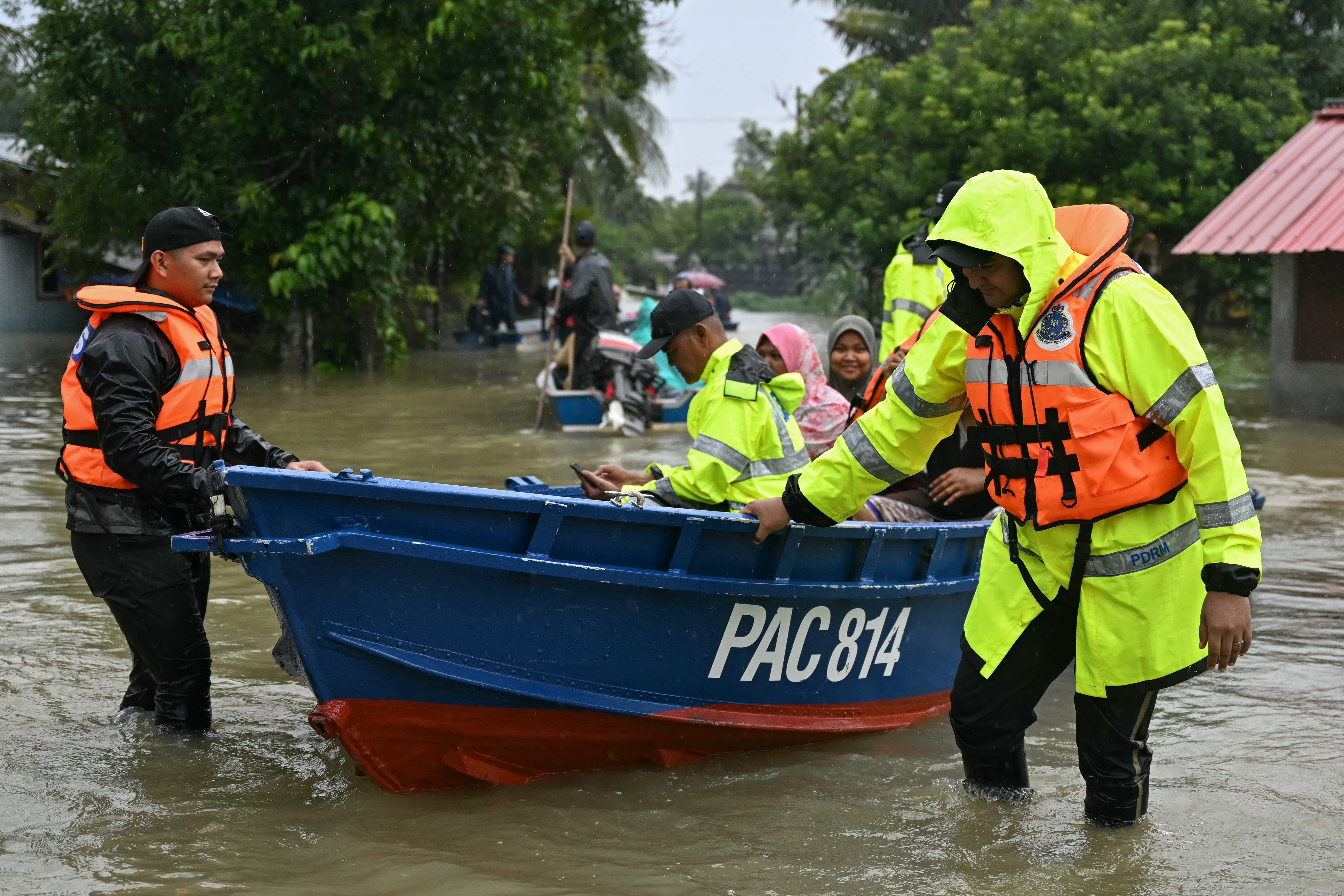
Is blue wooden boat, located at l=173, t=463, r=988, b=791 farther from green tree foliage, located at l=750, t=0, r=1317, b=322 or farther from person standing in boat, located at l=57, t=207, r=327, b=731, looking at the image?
green tree foliage, located at l=750, t=0, r=1317, b=322

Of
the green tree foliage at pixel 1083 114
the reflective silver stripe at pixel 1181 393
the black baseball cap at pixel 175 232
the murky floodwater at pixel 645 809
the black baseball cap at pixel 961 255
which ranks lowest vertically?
the murky floodwater at pixel 645 809

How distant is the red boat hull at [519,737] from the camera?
4.33 meters

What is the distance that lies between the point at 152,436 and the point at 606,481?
1.67 metres

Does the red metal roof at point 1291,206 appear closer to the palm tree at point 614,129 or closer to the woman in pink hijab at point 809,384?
the woman in pink hijab at point 809,384

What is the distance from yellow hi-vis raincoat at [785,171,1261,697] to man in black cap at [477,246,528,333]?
23.1m

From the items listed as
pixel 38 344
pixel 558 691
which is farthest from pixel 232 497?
pixel 38 344

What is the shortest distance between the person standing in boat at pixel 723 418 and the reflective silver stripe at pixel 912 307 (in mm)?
2829

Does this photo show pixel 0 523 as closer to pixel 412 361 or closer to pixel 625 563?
pixel 625 563

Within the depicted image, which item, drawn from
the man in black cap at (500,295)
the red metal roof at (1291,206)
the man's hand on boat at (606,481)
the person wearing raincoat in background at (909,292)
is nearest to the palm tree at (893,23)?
the man in black cap at (500,295)

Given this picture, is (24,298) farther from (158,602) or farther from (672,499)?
(672,499)

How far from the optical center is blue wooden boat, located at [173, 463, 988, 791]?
4.05 metres

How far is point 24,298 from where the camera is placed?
27.8m

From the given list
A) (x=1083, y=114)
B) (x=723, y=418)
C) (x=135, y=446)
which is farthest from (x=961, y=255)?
(x=1083, y=114)

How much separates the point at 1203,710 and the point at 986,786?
195 cm
